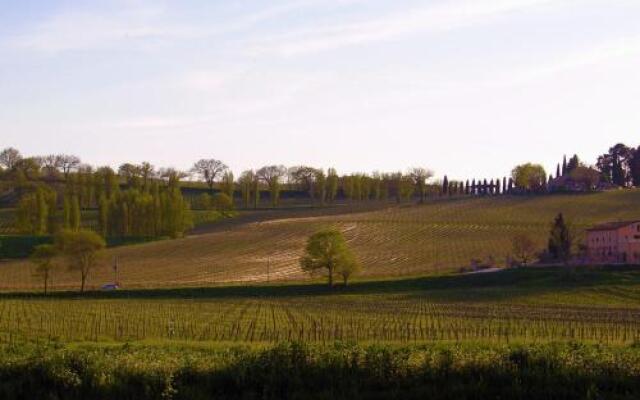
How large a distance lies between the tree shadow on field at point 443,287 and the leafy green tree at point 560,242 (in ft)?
20.6

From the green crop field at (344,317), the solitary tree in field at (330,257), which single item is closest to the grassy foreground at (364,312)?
the green crop field at (344,317)

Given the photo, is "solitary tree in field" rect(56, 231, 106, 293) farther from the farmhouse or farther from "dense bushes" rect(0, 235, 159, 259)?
the farmhouse

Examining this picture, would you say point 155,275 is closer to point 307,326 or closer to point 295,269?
point 295,269

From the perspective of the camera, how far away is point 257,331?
147ft

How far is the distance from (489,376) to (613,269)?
60.0 m

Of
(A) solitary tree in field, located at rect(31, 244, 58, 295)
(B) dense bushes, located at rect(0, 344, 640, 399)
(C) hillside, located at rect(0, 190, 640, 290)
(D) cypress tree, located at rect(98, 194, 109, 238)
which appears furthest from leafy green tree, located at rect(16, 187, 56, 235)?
(B) dense bushes, located at rect(0, 344, 640, 399)

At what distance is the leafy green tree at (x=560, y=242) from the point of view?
289 ft

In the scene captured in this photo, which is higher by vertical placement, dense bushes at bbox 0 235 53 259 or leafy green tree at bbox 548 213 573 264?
leafy green tree at bbox 548 213 573 264

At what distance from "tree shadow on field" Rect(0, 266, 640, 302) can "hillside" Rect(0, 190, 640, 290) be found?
7.31m

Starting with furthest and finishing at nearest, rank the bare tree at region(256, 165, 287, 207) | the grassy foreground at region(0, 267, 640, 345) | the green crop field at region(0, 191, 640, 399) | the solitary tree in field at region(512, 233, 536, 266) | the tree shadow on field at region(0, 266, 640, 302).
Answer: the bare tree at region(256, 165, 287, 207) < the solitary tree in field at region(512, 233, 536, 266) < the tree shadow on field at region(0, 266, 640, 302) < the grassy foreground at region(0, 267, 640, 345) < the green crop field at region(0, 191, 640, 399)

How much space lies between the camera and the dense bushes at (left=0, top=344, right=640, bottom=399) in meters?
23.4

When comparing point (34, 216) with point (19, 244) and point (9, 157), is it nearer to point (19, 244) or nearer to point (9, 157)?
point (19, 244)

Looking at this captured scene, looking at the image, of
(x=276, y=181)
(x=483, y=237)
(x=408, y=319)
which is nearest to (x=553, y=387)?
(x=408, y=319)

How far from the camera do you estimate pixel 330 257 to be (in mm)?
82375
